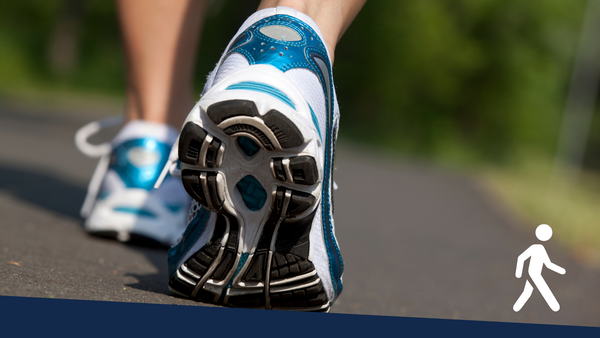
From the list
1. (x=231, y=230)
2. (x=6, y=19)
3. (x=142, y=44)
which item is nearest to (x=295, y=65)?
(x=231, y=230)

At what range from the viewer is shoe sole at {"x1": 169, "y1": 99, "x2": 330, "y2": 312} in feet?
2.54

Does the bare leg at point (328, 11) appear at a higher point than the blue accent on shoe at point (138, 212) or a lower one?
higher

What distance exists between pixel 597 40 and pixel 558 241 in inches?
572

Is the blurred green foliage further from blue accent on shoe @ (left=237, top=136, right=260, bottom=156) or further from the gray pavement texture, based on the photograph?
blue accent on shoe @ (left=237, top=136, right=260, bottom=156)

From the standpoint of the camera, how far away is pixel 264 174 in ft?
2.75

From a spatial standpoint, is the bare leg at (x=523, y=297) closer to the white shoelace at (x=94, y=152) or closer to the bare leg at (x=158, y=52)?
the bare leg at (x=158, y=52)

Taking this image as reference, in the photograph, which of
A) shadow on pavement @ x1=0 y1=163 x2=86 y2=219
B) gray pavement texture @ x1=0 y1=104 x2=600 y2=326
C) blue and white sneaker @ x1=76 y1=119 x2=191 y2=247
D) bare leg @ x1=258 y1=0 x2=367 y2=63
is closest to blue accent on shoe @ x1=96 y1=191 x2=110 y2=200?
blue and white sneaker @ x1=76 y1=119 x2=191 y2=247

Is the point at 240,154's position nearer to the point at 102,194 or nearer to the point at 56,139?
the point at 102,194

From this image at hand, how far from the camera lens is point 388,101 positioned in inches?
615

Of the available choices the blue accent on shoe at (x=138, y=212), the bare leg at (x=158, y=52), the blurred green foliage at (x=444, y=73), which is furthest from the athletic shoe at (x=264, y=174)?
the blurred green foliage at (x=444, y=73)

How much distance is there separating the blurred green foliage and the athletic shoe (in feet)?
43.4

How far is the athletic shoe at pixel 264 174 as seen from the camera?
0.78 m

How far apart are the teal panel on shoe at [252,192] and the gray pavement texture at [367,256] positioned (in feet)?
0.59

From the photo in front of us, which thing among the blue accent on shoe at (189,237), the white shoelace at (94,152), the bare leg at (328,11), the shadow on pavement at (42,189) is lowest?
the shadow on pavement at (42,189)
